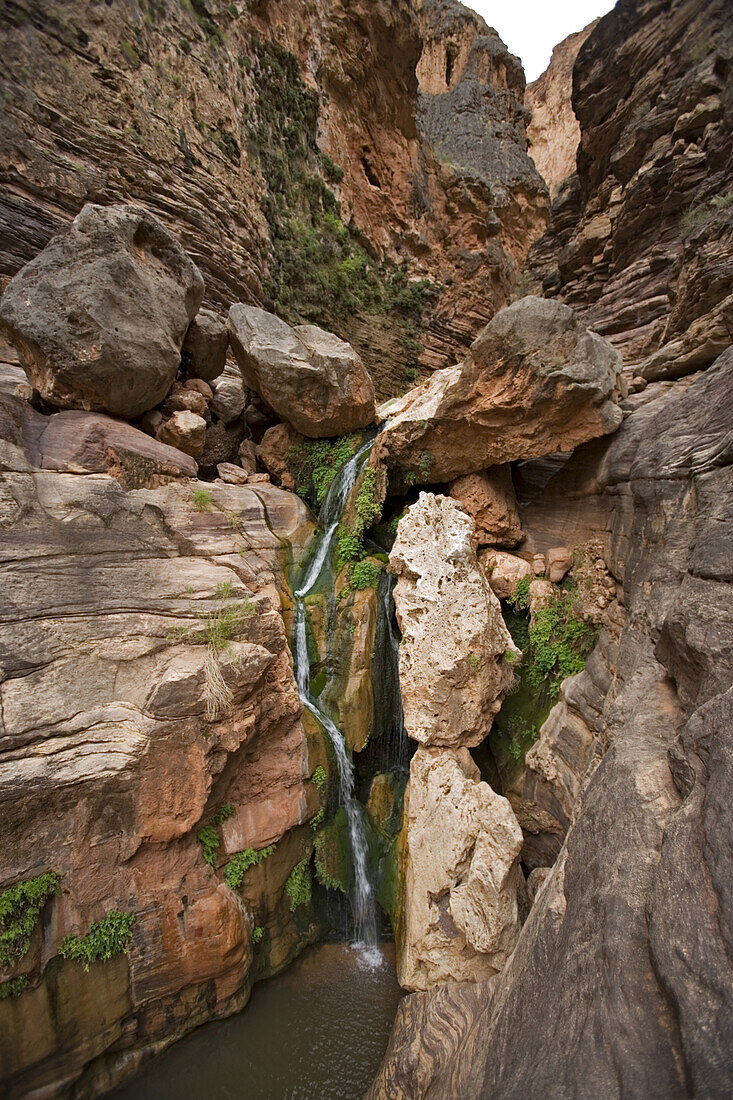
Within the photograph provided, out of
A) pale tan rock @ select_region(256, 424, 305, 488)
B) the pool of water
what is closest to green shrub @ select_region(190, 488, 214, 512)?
pale tan rock @ select_region(256, 424, 305, 488)

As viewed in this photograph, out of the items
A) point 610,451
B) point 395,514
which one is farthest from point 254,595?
point 610,451

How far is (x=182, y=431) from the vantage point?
7309mm

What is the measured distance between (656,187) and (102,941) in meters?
15.9

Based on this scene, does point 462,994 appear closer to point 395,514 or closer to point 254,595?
point 254,595

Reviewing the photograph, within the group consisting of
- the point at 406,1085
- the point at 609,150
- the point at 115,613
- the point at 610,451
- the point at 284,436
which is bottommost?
the point at 406,1085

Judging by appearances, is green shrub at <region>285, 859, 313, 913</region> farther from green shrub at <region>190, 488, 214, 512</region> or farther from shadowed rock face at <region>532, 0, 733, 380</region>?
shadowed rock face at <region>532, 0, 733, 380</region>

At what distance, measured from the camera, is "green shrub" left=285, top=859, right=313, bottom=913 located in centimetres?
565

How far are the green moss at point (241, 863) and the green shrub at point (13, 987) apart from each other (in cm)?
191

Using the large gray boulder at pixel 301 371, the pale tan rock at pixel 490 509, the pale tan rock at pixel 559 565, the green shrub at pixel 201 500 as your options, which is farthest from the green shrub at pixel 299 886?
the large gray boulder at pixel 301 371

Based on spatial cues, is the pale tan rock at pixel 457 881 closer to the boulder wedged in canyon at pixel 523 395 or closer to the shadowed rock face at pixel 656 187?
the boulder wedged in canyon at pixel 523 395

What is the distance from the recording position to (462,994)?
4.18 m

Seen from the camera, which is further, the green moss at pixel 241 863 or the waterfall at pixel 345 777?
the waterfall at pixel 345 777

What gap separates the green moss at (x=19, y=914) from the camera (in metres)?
3.94

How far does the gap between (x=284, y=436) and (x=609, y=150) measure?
11320 mm
